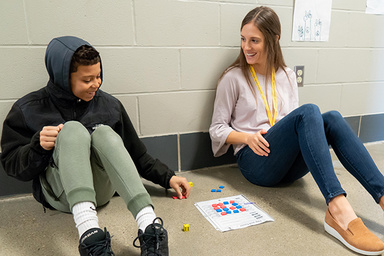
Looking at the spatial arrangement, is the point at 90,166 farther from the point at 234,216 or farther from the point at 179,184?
the point at 234,216

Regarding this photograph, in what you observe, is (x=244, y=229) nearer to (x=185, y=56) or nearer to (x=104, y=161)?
(x=104, y=161)

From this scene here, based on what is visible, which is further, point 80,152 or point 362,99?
point 362,99

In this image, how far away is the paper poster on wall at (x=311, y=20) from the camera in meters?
1.91

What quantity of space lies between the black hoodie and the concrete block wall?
0.26 meters

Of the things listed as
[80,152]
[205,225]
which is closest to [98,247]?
[80,152]

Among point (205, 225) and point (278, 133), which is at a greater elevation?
point (278, 133)

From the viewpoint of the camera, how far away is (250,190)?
159 centimetres

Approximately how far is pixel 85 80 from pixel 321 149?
956 millimetres

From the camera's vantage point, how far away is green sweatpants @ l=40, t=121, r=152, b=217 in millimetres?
984

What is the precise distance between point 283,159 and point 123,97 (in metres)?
0.87

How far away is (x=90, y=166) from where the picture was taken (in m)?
1.05

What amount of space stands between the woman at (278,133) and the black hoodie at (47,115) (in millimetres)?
622

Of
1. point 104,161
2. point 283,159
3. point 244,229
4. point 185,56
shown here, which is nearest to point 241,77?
point 185,56

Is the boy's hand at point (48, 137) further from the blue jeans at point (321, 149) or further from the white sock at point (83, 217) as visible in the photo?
the blue jeans at point (321, 149)
